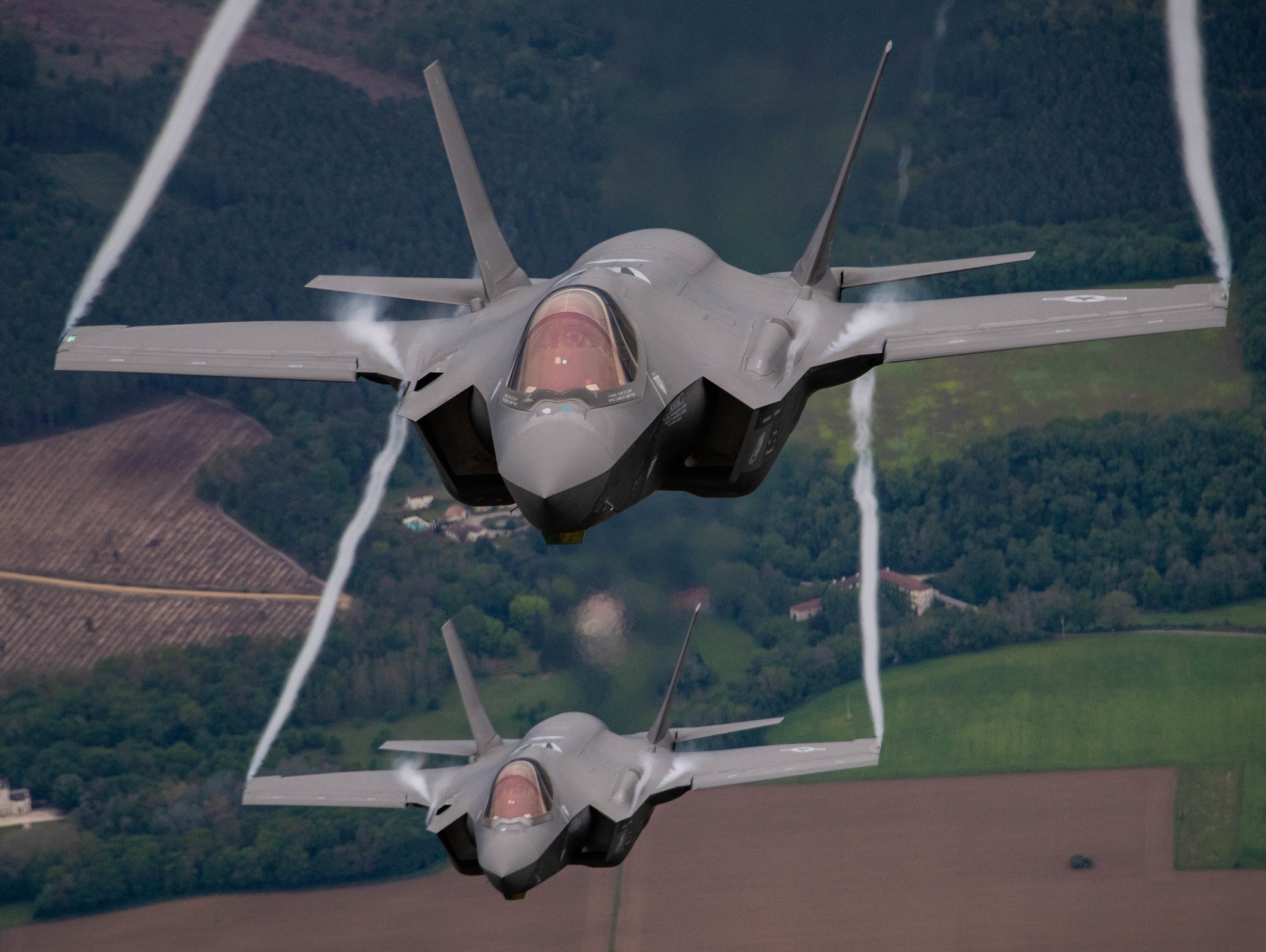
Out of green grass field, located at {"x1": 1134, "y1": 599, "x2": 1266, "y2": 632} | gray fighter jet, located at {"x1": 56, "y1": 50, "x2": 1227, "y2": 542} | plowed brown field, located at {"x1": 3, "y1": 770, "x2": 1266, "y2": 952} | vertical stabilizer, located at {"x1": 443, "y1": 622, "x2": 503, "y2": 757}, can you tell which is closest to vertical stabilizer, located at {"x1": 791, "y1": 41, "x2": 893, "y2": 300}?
gray fighter jet, located at {"x1": 56, "y1": 50, "x2": 1227, "y2": 542}

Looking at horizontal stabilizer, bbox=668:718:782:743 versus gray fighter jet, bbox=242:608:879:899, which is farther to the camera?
horizontal stabilizer, bbox=668:718:782:743

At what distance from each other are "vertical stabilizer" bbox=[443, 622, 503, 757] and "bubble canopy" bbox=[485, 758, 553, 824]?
19.3ft

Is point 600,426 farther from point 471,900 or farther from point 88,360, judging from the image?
point 471,900

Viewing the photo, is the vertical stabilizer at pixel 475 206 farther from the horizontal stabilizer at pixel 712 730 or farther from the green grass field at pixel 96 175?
the green grass field at pixel 96 175

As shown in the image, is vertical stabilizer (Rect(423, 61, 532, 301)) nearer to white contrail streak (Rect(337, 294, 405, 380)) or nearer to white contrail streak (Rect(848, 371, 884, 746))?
white contrail streak (Rect(337, 294, 405, 380))

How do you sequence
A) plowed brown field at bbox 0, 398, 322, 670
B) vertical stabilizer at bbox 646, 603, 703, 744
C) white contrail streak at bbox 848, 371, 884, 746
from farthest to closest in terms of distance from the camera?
1. plowed brown field at bbox 0, 398, 322, 670
2. white contrail streak at bbox 848, 371, 884, 746
3. vertical stabilizer at bbox 646, 603, 703, 744

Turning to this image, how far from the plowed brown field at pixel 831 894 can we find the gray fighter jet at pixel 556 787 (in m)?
36.7

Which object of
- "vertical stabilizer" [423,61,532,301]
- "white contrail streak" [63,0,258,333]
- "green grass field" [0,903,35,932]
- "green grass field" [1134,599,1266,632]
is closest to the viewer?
"vertical stabilizer" [423,61,532,301]

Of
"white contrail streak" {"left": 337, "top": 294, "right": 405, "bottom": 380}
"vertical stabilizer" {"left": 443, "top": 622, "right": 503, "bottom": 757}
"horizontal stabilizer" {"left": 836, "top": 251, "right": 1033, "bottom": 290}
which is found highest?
"white contrail streak" {"left": 337, "top": 294, "right": 405, "bottom": 380}

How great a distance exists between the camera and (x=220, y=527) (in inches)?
3632

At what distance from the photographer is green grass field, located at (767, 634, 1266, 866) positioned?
88.0 metres

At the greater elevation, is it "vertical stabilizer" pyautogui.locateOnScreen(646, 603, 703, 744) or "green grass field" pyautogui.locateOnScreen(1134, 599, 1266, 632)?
"vertical stabilizer" pyautogui.locateOnScreen(646, 603, 703, 744)

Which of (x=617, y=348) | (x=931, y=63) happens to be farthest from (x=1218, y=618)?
(x=617, y=348)

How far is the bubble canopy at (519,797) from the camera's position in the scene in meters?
41.4
